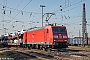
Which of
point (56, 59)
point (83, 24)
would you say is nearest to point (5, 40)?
point (83, 24)

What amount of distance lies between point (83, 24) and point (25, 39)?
16.4m

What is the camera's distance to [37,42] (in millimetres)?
31266

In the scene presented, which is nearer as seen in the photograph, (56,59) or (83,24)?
(56,59)

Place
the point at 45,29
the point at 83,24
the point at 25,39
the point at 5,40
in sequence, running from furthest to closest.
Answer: the point at 5,40
the point at 83,24
the point at 25,39
the point at 45,29

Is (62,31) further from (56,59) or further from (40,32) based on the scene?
(56,59)

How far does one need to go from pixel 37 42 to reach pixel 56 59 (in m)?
14.7

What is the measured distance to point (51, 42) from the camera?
25.4 m

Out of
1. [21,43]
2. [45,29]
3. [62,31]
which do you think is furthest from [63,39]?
[21,43]

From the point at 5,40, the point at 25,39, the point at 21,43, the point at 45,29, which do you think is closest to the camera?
the point at 45,29

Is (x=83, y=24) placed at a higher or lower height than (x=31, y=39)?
higher

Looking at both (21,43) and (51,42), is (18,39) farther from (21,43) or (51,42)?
(51,42)

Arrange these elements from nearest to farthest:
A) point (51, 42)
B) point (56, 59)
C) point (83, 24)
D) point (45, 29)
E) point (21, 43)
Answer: point (56, 59)
point (51, 42)
point (45, 29)
point (21, 43)
point (83, 24)

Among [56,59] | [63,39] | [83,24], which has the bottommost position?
[56,59]

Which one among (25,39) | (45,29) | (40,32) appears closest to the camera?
(45,29)
